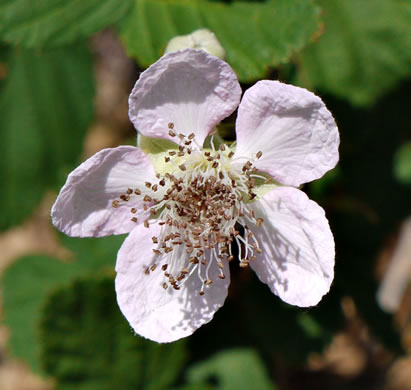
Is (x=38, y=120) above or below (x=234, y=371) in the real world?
above

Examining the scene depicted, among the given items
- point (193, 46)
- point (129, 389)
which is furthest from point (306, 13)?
point (129, 389)

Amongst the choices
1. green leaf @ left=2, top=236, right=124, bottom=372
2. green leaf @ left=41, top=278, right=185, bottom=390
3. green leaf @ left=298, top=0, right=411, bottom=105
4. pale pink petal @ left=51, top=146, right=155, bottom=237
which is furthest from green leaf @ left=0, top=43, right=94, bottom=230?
pale pink petal @ left=51, top=146, right=155, bottom=237

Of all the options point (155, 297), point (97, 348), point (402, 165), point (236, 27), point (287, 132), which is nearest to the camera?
point (287, 132)

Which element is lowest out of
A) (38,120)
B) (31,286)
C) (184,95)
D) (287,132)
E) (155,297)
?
(31,286)

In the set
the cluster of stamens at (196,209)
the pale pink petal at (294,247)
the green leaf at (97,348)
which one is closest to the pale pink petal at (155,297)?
the cluster of stamens at (196,209)

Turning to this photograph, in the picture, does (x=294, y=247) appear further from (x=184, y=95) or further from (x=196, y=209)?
(x=184, y=95)

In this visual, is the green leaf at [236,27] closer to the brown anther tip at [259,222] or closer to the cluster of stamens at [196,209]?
the cluster of stamens at [196,209]

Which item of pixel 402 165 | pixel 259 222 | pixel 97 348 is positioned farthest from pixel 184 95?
pixel 402 165
